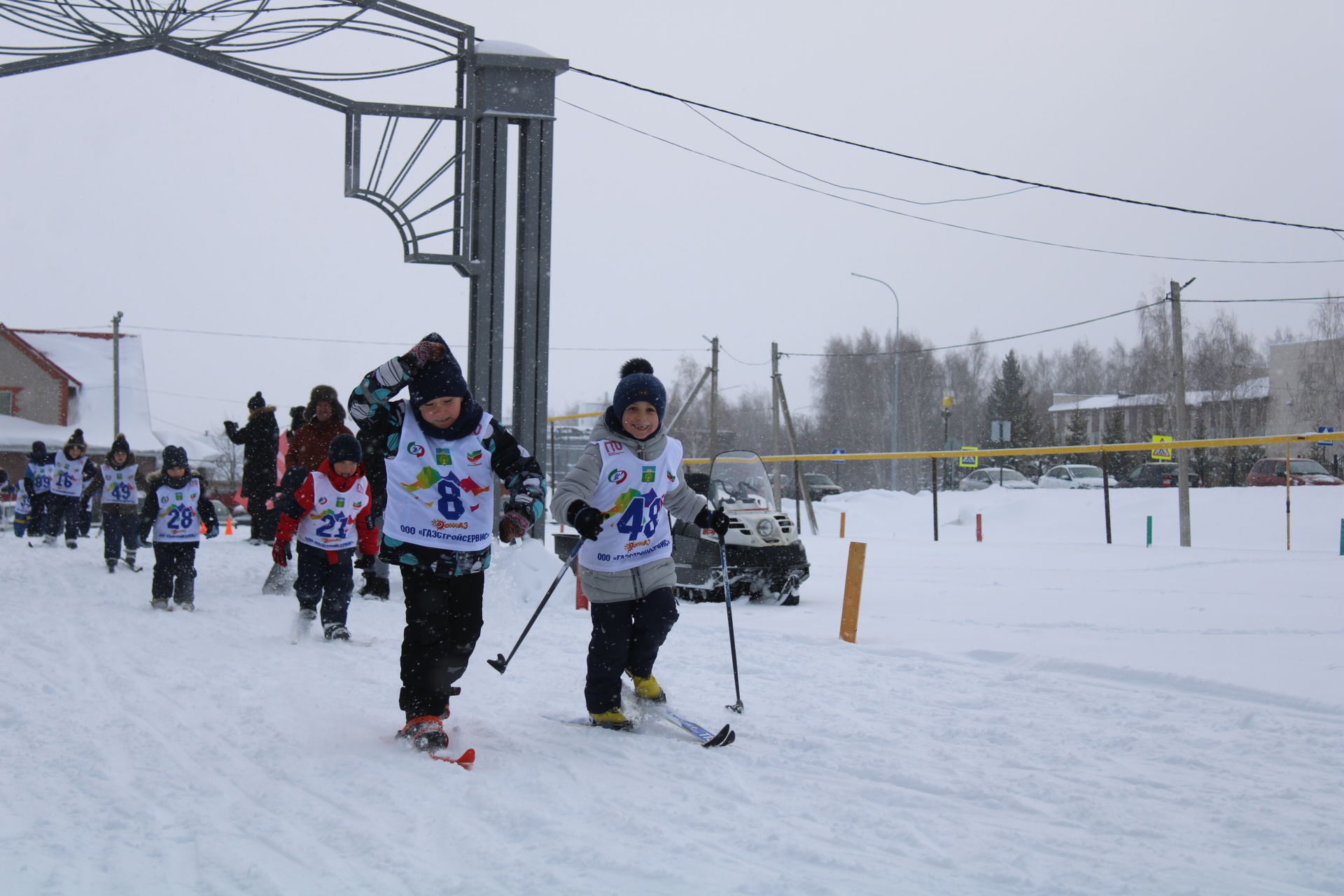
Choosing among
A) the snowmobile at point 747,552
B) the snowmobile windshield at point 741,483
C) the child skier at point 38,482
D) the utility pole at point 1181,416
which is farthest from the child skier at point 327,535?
the utility pole at point 1181,416

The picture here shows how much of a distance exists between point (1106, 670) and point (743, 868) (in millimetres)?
4065

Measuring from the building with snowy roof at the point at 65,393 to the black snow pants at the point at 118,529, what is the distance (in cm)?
2829

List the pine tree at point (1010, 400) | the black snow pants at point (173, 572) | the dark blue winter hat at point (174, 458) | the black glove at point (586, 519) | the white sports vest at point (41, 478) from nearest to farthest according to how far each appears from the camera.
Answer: the black glove at point (586, 519)
the black snow pants at point (173, 572)
the dark blue winter hat at point (174, 458)
the white sports vest at point (41, 478)
the pine tree at point (1010, 400)

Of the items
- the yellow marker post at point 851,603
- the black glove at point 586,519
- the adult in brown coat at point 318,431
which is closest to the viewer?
the black glove at point 586,519

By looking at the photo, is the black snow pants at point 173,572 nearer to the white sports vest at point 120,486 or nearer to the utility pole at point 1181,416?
the white sports vest at point 120,486

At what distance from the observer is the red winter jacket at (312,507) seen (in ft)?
23.6

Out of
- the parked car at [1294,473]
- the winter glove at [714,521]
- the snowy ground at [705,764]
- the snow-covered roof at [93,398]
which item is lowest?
the snowy ground at [705,764]

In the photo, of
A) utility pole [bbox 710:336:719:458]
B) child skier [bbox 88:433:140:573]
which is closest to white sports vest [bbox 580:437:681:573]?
child skier [bbox 88:433:140:573]

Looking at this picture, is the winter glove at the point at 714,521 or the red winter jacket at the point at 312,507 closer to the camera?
the winter glove at the point at 714,521

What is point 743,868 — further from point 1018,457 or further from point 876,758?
point 1018,457

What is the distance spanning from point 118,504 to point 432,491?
30.0 ft

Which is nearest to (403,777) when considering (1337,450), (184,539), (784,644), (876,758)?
(876,758)

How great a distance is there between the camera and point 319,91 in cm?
1093

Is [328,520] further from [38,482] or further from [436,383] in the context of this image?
[38,482]
